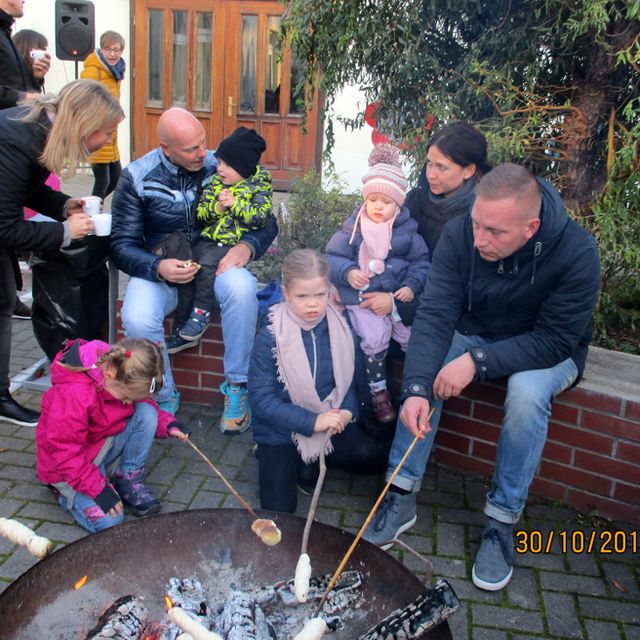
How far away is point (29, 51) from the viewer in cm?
543

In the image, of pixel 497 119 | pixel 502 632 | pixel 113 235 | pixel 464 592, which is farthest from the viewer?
pixel 497 119

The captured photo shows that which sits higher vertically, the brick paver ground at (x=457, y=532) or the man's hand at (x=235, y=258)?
the man's hand at (x=235, y=258)

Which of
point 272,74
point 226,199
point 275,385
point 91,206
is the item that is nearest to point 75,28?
point 272,74

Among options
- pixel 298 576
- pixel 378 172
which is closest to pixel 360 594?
pixel 298 576

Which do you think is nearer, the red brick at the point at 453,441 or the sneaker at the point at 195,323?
the red brick at the point at 453,441

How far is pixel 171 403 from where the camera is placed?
4051mm

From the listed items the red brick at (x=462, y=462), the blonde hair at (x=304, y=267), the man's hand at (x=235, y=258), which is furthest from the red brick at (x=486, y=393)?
the man's hand at (x=235, y=258)

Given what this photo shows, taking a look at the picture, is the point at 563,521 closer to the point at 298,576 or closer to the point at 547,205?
the point at 547,205

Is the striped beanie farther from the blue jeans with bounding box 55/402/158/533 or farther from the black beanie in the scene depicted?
the blue jeans with bounding box 55/402/158/533

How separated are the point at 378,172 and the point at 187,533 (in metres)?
1.97

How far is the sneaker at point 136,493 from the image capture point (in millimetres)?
3256

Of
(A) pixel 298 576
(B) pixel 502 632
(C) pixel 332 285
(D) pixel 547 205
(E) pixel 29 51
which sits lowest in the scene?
(B) pixel 502 632

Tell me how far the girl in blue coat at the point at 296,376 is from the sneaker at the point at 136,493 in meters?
0.48

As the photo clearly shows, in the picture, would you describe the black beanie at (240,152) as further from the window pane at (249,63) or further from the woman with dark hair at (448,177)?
the window pane at (249,63)
